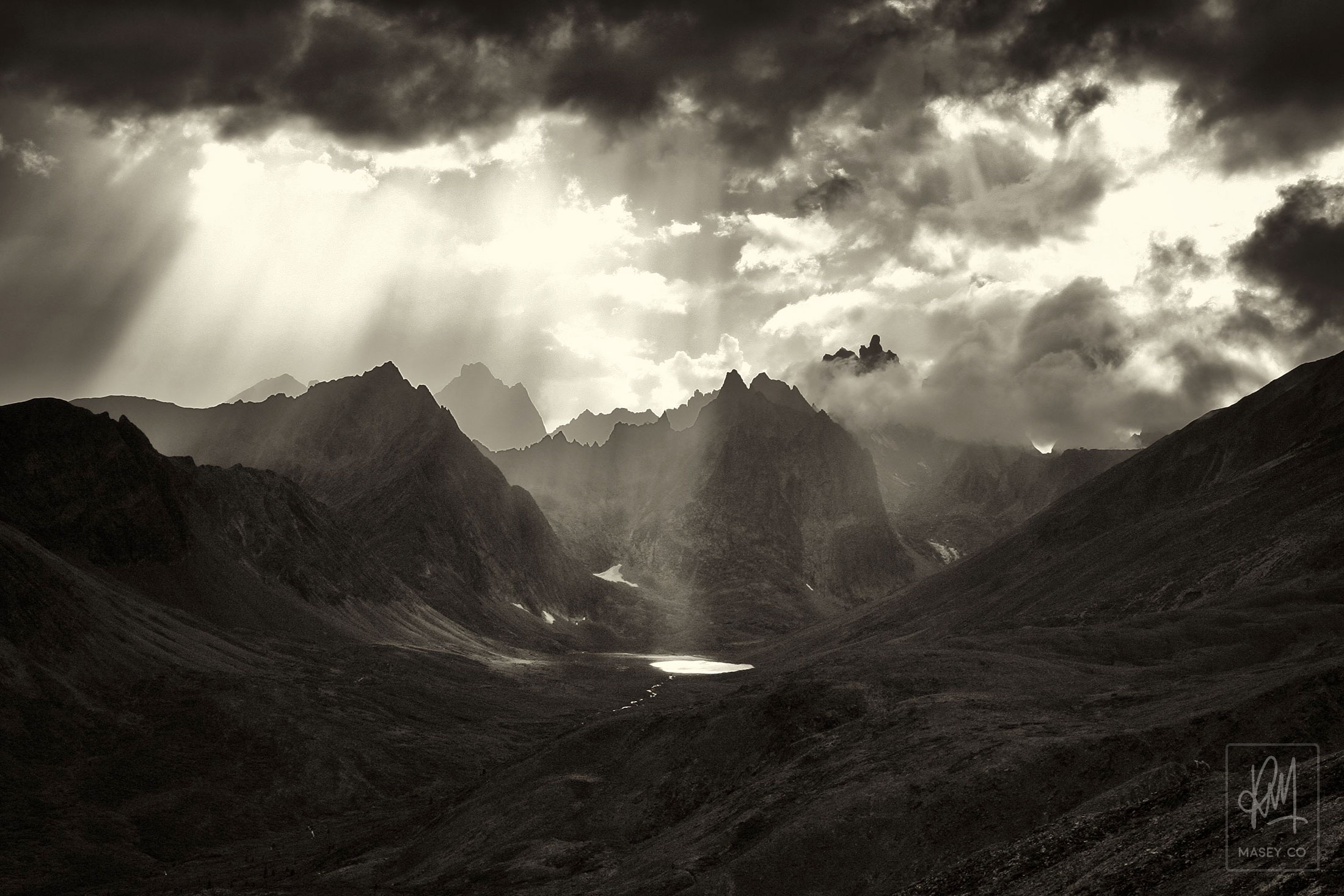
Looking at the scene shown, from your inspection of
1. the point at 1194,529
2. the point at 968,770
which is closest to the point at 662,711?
the point at 968,770

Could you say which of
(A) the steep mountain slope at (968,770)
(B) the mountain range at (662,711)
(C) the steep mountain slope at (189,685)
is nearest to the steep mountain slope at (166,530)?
(C) the steep mountain slope at (189,685)

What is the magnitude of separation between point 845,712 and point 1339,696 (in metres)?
30.1

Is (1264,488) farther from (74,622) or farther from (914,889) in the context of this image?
(74,622)

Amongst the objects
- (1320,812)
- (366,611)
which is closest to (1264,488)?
(1320,812)

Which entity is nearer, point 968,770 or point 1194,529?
point 968,770

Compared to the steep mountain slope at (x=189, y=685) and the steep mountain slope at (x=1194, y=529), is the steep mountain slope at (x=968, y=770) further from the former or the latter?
the steep mountain slope at (x=189, y=685)

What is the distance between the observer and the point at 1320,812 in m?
25.3

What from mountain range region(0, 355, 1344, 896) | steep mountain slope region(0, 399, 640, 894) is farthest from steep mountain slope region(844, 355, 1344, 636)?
steep mountain slope region(0, 399, 640, 894)
